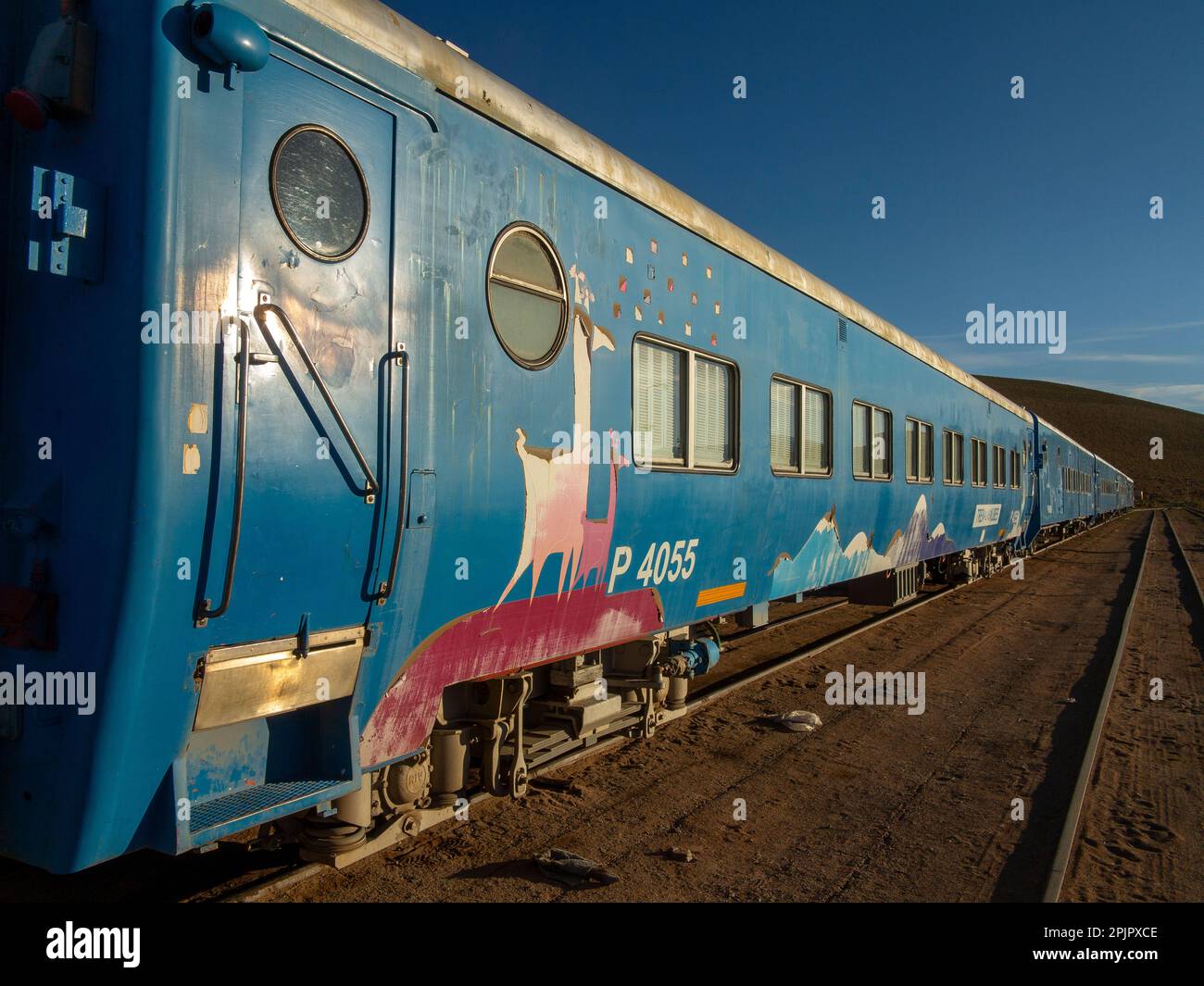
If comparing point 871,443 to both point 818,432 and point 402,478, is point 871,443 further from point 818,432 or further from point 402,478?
point 402,478

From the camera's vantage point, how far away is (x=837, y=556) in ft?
26.3

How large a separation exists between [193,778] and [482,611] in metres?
1.33

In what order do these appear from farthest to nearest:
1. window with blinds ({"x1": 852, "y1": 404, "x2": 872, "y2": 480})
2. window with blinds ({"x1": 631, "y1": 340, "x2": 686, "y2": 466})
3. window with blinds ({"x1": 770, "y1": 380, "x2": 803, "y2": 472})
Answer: window with blinds ({"x1": 852, "y1": 404, "x2": 872, "y2": 480}), window with blinds ({"x1": 770, "y1": 380, "x2": 803, "y2": 472}), window with blinds ({"x1": 631, "y1": 340, "x2": 686, "y2": 466})

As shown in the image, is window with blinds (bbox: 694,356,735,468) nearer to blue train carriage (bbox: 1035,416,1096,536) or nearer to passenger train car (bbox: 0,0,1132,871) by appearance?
passenger train car (bbox: 0,0,1132,871)

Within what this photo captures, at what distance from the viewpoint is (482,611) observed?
3.71 m

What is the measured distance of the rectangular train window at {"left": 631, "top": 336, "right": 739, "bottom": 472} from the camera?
16.0ft

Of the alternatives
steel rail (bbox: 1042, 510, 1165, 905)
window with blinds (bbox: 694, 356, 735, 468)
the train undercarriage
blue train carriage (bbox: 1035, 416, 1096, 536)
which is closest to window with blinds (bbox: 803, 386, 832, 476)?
the train undercarriage

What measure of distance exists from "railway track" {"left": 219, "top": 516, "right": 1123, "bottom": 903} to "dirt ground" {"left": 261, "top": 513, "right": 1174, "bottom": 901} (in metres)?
0.09

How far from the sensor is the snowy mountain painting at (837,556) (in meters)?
7.02

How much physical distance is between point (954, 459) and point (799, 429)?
21.9 feet

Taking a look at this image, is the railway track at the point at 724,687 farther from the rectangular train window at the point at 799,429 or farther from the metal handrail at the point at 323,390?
the rectangular train window at the point at 799,429

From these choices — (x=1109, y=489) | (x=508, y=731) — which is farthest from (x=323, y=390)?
(x=1109, y=489)

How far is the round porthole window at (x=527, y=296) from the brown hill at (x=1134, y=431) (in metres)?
106
